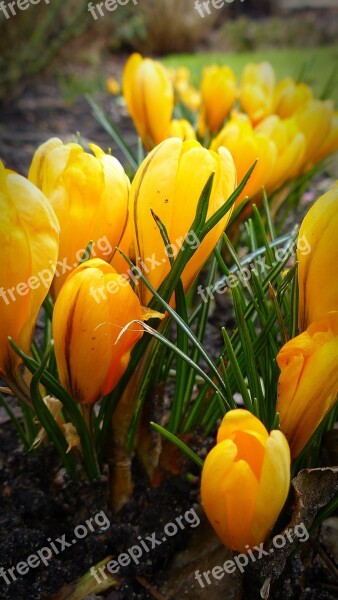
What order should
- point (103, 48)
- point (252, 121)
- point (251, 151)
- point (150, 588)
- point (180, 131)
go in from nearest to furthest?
point (150, 588)
point (251, 151)
point (180, 131)
point (252, 121)
point (103, 48)

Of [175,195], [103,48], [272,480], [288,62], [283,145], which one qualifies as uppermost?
[103,48]

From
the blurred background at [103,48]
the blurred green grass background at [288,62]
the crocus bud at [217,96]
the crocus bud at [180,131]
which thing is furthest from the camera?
the blurred green grass background at [288,62]

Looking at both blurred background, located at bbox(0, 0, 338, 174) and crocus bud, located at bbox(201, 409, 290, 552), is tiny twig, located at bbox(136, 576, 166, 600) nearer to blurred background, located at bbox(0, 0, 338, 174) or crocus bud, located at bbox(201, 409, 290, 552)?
crocus bud, located at bbox(201, 409, 290, 552)

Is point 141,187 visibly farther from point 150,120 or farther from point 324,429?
point 150,120

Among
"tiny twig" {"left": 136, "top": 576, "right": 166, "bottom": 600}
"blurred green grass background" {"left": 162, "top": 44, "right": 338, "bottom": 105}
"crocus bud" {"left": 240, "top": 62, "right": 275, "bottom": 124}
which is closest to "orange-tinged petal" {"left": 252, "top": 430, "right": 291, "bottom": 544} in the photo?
"tiny twig" {"left": 136, "top": 576, "right": 166, "bottom": 600}

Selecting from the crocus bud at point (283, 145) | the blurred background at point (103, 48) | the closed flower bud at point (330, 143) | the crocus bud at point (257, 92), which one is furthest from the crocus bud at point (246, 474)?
the blurred background at point (103, 48)

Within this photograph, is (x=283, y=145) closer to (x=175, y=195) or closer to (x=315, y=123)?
(x=315, y=123)

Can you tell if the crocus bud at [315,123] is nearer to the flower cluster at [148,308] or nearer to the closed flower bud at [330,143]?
the closed flower bud at [330,143]

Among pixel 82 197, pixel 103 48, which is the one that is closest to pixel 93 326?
pixel 82 197
